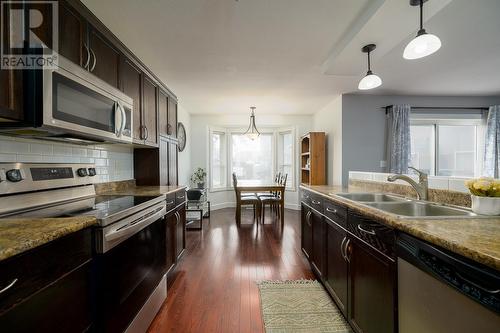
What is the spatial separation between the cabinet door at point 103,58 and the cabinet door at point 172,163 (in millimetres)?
1286

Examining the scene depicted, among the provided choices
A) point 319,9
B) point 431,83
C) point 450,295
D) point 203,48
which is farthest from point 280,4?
point 431,83

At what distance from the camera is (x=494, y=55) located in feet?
8.63

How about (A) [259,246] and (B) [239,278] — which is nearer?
(B) [239,278]

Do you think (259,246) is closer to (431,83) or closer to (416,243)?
(416,243)

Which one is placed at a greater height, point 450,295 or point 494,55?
point 494,55

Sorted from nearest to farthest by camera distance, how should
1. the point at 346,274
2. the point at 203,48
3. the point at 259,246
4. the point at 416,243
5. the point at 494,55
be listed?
the point at 416,243, the point at 346,274, the point at 203,48, the point at 494,55, the point at 259,246

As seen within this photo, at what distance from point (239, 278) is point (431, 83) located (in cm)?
386

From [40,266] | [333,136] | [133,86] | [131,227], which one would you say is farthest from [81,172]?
[333,136]

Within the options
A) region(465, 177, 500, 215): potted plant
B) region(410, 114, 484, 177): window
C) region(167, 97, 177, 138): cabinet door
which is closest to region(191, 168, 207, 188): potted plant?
region(167, 97, 177, 138): cabinet door

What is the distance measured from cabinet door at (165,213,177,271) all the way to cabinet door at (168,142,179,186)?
85cm

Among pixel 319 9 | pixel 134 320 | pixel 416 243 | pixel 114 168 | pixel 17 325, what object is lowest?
pixel 134 320

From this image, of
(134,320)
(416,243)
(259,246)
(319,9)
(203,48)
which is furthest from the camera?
(259,246)

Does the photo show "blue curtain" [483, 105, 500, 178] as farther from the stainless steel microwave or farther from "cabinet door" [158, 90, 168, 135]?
the stainless steel microwave

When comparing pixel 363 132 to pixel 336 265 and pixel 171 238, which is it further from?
pixel 171 238
